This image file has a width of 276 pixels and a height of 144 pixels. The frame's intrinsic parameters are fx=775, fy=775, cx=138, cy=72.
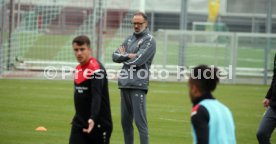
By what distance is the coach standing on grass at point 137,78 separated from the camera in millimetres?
10523

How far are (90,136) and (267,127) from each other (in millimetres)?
2804

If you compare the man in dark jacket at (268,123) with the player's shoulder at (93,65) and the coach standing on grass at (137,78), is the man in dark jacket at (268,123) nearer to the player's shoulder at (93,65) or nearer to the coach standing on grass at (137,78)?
the coach standing on grass at (137,78)

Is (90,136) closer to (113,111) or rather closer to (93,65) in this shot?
(93,65)

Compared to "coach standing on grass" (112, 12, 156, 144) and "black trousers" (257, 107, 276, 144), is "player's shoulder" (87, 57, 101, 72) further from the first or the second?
"black trousers" (257, 107, 276, 144)

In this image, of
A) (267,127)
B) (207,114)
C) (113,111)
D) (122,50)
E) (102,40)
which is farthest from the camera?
(102,40)

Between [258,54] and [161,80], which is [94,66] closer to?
[161,80]

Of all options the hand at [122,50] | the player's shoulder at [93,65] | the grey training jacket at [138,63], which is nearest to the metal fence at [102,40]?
the hand at [122,50]

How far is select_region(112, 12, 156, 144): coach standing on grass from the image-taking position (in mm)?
10523

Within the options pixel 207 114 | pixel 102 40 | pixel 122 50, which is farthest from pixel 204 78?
pixel 102 40

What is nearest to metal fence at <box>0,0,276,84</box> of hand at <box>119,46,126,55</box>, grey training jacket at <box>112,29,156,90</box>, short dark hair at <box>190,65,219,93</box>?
hand at <box>119,46,126,55</box>

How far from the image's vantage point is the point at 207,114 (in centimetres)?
602

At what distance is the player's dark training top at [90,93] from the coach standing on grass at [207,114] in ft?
7.09

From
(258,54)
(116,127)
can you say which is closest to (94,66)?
(116,127)

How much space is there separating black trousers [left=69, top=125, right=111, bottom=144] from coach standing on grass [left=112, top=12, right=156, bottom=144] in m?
2.19
